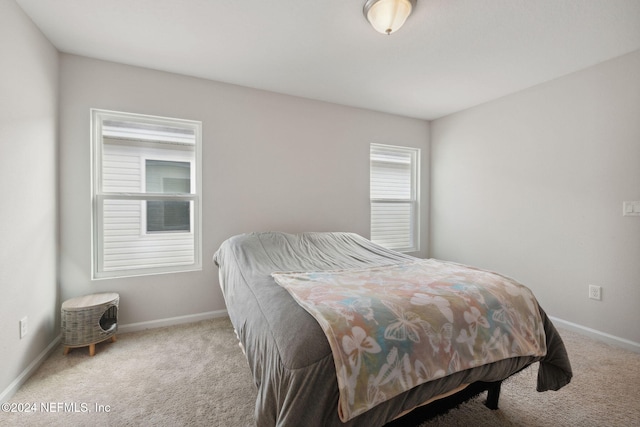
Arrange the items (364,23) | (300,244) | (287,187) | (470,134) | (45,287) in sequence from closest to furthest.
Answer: (364,23), (45,287), (300,244), (287,187), (470,134)

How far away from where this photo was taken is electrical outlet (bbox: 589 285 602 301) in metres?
2.43

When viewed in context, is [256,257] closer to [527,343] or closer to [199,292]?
[199,292]

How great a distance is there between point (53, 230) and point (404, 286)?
2.73 m

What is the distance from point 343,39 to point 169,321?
9.66ft

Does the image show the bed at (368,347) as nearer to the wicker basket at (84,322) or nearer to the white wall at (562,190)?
the wicker basket at (84,322)

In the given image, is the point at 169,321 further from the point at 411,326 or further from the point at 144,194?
the point at 411,326

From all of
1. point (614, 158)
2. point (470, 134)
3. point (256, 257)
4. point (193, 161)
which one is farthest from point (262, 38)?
point (614, 158)

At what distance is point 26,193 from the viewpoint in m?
1.84

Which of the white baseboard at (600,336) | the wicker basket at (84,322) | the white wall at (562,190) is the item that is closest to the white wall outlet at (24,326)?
the wicker basket at (84,322)

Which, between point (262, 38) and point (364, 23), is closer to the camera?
point (364, 23)

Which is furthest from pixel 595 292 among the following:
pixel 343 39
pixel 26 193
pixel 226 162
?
pixel 26 193

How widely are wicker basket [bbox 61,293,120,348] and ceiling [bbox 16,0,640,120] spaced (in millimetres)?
2066

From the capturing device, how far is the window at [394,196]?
3.78 metres

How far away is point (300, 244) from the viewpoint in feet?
8.53
